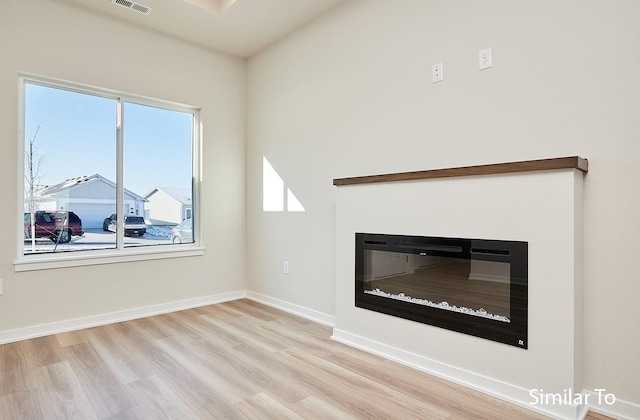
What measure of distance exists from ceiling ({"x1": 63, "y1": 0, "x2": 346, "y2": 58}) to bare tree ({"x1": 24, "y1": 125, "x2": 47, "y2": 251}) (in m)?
1.33

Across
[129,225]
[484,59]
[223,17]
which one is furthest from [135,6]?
[484,59]

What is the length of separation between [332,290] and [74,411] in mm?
1949

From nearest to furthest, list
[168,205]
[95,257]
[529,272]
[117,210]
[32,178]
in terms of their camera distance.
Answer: [529,272], [32,178], [95,257], [117,210], [168,205]

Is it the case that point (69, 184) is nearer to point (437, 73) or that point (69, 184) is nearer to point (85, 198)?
point (85, 198)

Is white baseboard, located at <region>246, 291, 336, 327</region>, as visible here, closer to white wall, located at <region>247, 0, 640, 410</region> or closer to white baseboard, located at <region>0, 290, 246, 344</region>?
white wall, located at <region>247, 0, 640, 410</region>

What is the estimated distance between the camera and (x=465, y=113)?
90.7 inches

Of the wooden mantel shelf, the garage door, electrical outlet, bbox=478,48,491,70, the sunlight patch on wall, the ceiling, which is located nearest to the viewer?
the wooden mantel shelf

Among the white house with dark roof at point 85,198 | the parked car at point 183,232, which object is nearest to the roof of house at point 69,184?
the white house with dark roof at point 85,198

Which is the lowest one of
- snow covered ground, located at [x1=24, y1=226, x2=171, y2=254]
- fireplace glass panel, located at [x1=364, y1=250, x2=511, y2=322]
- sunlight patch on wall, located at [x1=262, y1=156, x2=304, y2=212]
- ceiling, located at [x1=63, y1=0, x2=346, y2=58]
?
fireplace glass panel, located at [x1=364, y1=250, x2=511, y2=322]

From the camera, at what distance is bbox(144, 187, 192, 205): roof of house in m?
3.80

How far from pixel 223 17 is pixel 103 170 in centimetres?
182

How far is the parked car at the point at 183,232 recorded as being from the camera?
3.89 metres

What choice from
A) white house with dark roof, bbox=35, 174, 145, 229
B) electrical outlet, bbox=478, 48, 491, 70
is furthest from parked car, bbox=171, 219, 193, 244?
electrical outlet, bbox=478, 48, 491, 70

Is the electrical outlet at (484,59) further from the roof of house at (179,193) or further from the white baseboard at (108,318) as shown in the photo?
the white baseboard at (108,318)
